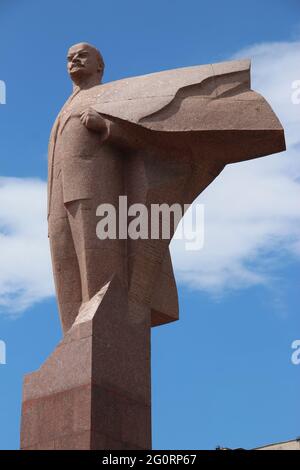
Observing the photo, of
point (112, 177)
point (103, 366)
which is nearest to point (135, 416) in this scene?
point (103, 366)

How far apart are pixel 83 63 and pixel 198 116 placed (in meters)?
2.02

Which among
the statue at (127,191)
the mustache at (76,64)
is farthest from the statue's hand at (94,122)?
the mustache at (76,64)

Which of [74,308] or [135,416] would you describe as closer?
[135,416]

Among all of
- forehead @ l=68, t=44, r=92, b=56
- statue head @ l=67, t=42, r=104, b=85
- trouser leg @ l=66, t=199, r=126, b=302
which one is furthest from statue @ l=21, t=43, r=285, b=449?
forehead @ l=68, t=44, r=92, b=56

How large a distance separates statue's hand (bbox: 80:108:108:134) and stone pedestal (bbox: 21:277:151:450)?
6.66 feet

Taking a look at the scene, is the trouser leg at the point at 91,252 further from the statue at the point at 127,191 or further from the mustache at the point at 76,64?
the mustache at the point at 76,64

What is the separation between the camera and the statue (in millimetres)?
13258

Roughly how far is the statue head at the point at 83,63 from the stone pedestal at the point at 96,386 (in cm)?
316

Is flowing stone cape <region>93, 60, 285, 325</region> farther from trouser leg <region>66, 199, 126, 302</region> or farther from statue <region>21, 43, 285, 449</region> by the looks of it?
trouser leg <region>66, 199, 126, 302</region>

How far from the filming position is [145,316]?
45.9ft

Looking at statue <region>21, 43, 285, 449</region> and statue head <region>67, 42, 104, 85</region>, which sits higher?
statue head <region>67, 42, 104, 85</region>
